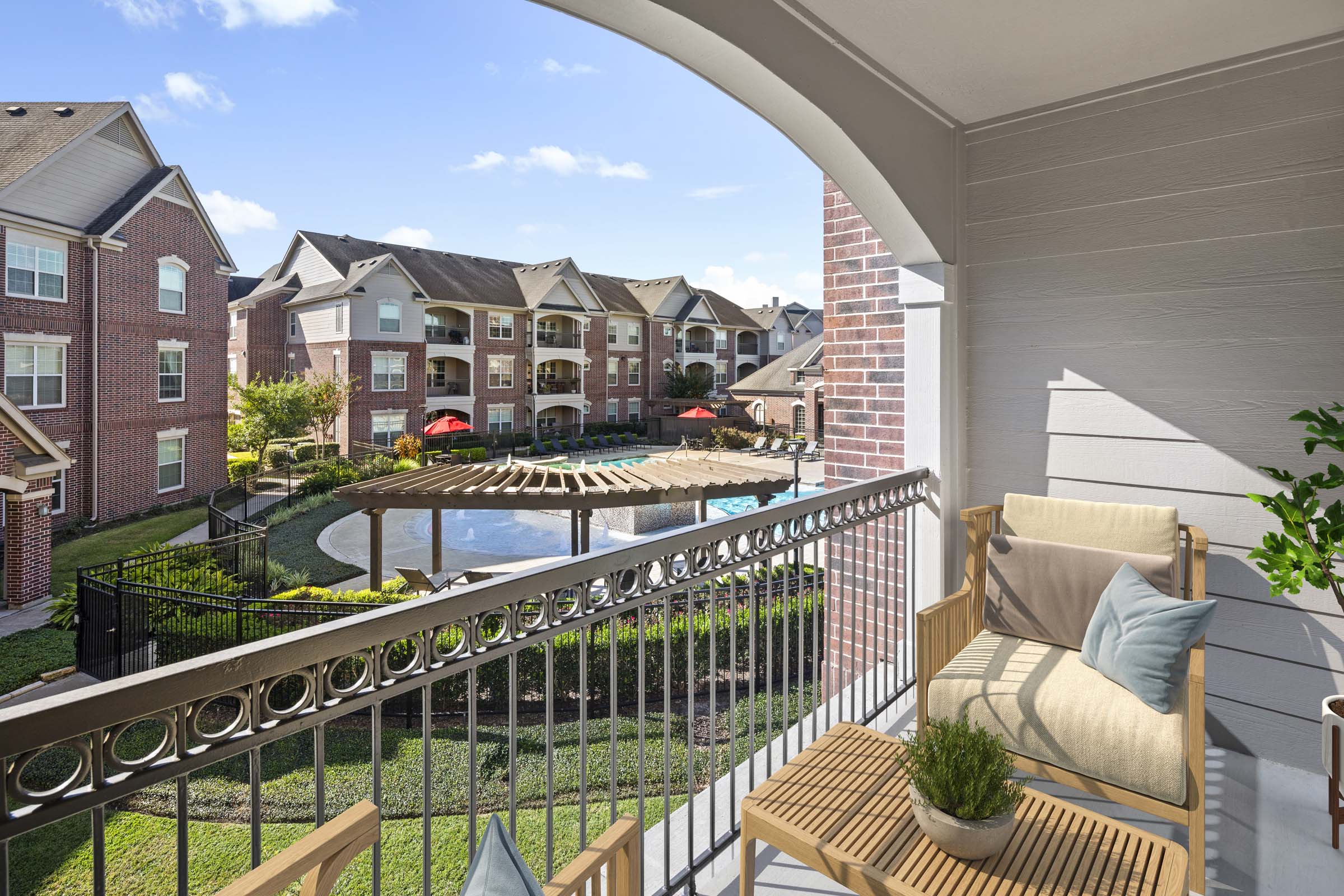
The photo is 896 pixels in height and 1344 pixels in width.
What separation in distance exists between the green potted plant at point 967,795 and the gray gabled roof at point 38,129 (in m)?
19.3

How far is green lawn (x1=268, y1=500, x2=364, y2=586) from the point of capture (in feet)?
36.9

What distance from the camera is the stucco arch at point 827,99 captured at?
81.9 inches

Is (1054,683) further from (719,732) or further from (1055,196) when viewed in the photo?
(719,732)

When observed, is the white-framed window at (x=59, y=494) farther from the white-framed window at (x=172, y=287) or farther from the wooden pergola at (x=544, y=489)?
the wooden pergola at (x=544, y=489)

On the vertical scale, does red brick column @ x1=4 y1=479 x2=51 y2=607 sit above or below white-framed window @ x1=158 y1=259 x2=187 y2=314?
below

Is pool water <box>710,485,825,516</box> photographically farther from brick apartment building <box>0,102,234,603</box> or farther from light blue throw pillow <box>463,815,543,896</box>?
light blue throw pillow <box>463,815,543,896</box>

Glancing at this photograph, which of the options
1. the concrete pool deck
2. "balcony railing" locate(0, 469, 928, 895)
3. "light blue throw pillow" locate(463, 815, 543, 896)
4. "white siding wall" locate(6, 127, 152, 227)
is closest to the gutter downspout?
"white siding wall" locate(6, 127, 152, 227)

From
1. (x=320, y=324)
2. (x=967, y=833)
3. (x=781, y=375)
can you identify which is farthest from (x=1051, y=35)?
(x=320, y=324)

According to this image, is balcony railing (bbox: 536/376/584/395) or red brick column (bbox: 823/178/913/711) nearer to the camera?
red brick column (bbox: 823/178/913/711)

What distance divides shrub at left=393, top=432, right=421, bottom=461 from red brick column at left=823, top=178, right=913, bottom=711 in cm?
2122

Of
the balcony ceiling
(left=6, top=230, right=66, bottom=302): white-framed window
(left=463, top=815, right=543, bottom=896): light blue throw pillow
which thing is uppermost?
(left=6, top=230, right=66, bottom=302): white-framed window

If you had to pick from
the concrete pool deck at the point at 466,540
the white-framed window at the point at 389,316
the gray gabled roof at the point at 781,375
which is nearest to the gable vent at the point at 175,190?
the white-framed window at the point at 389,316

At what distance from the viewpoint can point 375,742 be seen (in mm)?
1276

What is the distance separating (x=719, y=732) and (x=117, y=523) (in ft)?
51.4
